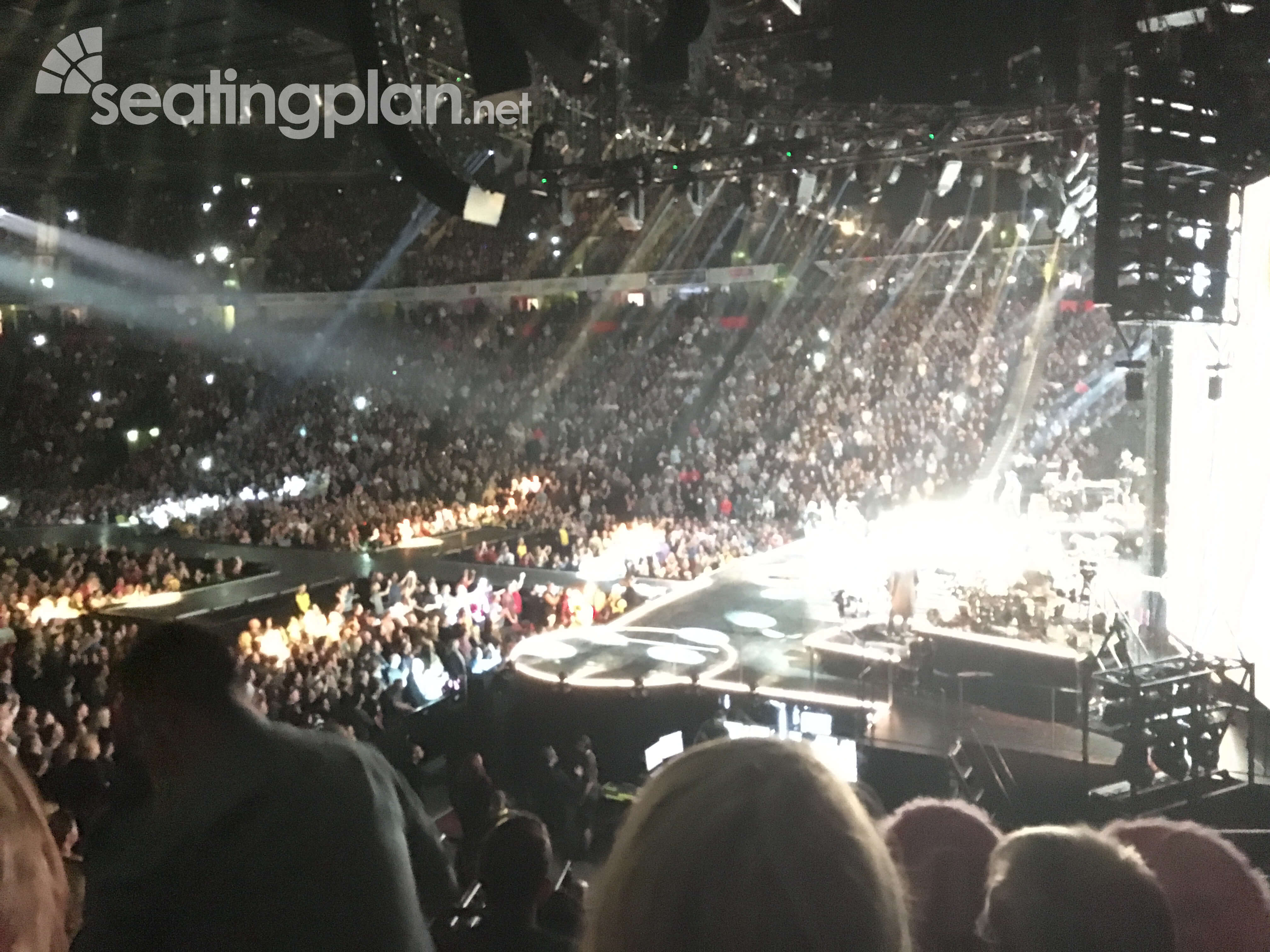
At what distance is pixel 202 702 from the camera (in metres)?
1.15

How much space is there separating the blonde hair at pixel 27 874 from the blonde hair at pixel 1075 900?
1148mm

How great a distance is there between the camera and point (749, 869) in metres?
0.75

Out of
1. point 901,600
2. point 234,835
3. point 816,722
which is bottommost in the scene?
point 816,722

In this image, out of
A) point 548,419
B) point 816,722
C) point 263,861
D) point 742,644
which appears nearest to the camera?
point 263,861

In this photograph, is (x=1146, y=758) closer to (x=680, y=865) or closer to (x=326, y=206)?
(x=680, y=865)

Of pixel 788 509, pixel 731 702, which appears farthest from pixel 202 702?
pixel 788 509

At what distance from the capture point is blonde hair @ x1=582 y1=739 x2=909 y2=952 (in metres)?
0.73

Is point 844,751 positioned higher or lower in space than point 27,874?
lower

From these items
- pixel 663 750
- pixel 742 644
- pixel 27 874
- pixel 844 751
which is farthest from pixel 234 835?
pixel 742 644

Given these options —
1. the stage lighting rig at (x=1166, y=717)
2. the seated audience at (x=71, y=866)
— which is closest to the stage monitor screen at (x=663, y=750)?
the stage lighting rig at (x=1166, y=717)

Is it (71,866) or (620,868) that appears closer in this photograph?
(620,868)

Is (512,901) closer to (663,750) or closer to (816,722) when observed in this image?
(663,750)

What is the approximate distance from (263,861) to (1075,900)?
939 millimetres

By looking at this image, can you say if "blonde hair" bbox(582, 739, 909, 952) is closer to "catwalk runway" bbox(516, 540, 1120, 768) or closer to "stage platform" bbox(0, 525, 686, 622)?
"catwalk runway" bbox(516, 540, 1120, 768)
